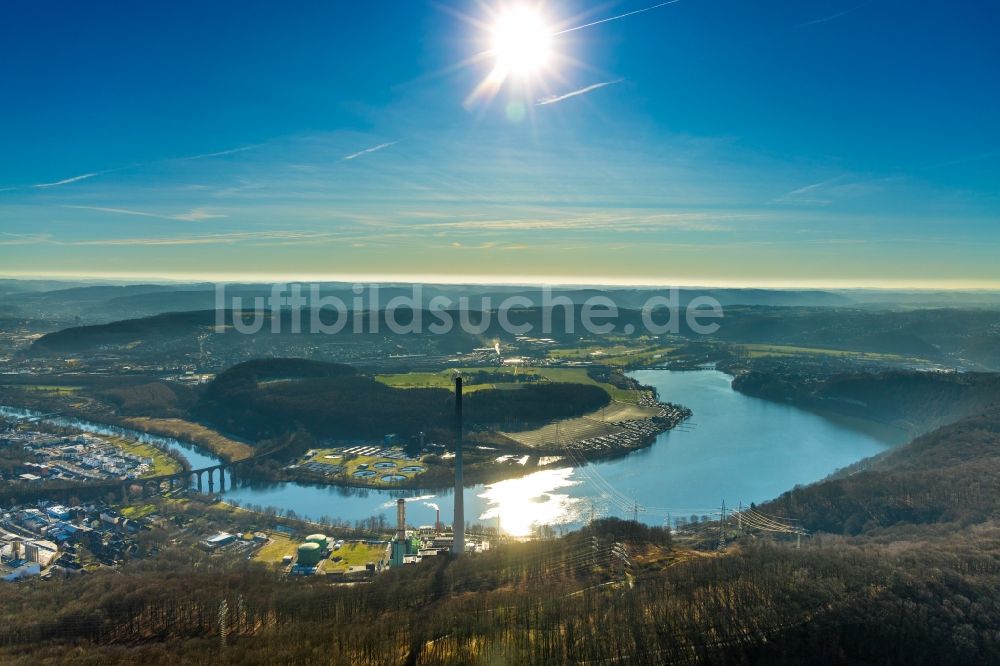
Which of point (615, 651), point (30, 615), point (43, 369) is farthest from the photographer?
point (43, 369)

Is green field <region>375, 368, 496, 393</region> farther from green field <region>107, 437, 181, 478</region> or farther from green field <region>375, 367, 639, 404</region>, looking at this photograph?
green field <region>107, 437, 181, 478</region>

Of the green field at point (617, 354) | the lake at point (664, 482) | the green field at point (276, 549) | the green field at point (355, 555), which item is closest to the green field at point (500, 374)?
the lake at point (664, 482)

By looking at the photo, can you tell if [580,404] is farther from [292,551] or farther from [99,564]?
[99,564]

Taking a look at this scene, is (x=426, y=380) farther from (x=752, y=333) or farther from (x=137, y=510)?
(x=752, y=333)

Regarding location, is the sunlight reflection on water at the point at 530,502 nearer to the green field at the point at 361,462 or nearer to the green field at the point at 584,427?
the green field at the point at 361,462

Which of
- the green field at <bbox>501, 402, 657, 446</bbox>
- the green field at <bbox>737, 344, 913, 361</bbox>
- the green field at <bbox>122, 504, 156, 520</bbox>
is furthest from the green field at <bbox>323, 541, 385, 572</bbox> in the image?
the green field at <bbox>737, 344, 913, 361</bbox>

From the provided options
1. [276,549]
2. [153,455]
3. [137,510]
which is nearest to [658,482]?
[276,549]

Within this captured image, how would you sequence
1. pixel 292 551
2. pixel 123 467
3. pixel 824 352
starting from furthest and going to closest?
pixel 824 352 < pixel 123 467 < pixel 292 551

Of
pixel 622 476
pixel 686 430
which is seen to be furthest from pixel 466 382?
pixel 622 476
